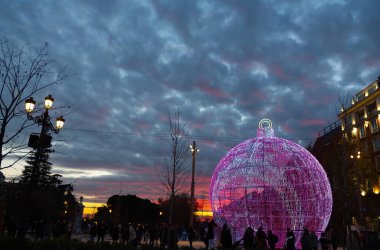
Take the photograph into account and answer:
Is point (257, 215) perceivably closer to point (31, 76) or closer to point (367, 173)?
point (31, 76)

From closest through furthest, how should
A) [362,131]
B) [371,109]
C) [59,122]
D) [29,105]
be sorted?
[29,105]
[59,122]
[371,109]
[362,131]

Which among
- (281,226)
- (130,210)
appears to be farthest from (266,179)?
(130,210)

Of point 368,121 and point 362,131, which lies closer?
point 368,121

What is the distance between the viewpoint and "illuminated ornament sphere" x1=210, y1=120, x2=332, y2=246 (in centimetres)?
1620

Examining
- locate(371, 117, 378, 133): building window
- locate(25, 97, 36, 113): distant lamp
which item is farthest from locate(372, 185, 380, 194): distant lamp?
locate(25, 97, 36, 113): distant lamp

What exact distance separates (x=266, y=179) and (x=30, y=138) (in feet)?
34.3

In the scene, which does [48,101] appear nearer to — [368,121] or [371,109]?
[368,121]

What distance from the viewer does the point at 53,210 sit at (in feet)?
141

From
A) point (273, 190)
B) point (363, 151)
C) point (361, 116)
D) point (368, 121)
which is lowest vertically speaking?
point (273, 190)

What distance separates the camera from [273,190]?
1623 cm

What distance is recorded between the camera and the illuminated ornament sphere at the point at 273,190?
16.2m

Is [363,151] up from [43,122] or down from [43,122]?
up

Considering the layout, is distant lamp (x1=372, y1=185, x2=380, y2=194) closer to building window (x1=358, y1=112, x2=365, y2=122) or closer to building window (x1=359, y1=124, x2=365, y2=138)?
building window (x1=359, y1=124, x2=365, y2=138)

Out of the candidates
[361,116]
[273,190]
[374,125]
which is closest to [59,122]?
[273,190]
